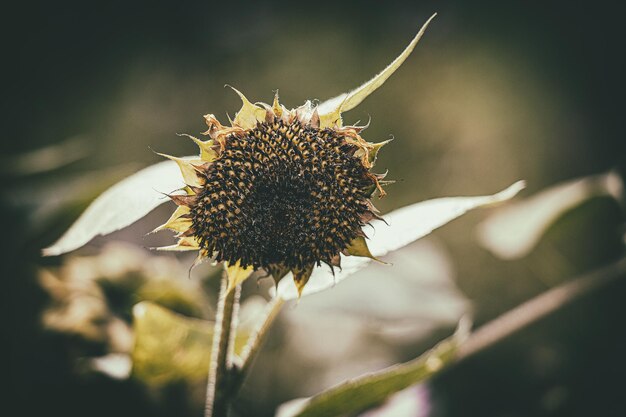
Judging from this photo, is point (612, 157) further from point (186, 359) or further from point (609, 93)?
point (186, 359)

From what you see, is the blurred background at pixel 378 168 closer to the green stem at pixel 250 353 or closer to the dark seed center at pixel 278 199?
the green stem at pixel 250 353

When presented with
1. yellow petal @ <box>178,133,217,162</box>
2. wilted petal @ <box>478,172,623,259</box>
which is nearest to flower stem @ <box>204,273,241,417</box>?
yellow petal @ <box>178,133,217,162</box>

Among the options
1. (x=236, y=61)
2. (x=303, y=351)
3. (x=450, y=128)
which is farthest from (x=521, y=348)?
(x=236, y=61)

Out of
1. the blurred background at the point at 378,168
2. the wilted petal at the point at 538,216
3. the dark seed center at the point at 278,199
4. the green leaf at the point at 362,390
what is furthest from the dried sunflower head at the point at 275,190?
the wilted petal at the point at 538,216

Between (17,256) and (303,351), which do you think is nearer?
(17,256)

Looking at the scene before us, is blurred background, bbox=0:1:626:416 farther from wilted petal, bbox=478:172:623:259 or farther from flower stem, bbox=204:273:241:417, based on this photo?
flower stem, bbox=204:273:241:417

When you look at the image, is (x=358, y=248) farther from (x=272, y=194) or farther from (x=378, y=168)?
(x=378, y=168)
